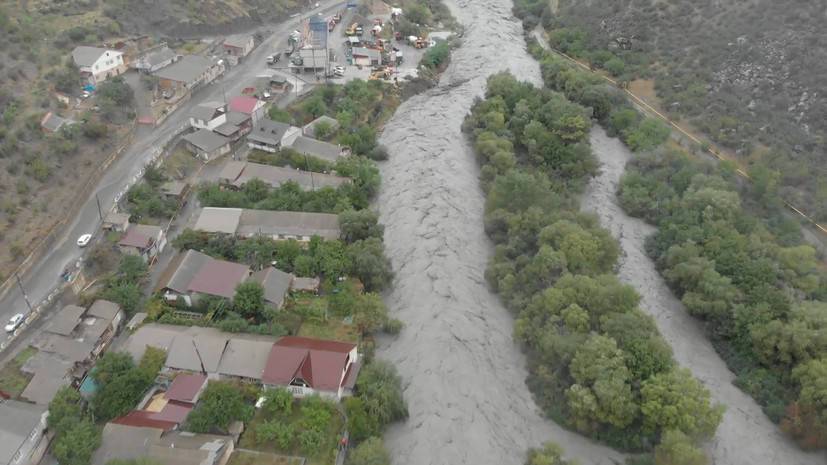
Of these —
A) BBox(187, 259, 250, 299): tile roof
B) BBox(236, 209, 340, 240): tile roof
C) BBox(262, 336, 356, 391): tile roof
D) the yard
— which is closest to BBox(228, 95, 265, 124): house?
BBox(236, 209, 340, 240): tile roof

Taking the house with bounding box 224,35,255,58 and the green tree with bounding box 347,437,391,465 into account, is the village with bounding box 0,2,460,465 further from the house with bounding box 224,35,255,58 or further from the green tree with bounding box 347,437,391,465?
the house with bounding box 224,35,255,58

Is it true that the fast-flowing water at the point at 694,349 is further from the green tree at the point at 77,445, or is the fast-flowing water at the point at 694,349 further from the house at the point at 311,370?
the green tree at the point at 77,445

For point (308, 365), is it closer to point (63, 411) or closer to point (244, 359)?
point (244, 359)

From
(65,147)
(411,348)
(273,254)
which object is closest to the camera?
(411,348)

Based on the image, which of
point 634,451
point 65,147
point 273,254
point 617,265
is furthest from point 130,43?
point 634,451

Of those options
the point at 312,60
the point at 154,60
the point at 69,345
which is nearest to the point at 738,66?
the point at 312,60

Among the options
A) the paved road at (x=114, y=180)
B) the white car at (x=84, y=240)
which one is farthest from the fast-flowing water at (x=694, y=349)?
the paved road at (x=114, y=180)

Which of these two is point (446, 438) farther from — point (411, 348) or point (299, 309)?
point (299, 309)
